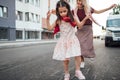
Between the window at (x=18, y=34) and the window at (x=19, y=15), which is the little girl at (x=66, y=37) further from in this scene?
the window at (x=19, y=15)

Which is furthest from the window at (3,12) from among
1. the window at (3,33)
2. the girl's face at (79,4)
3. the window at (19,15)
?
the girl's face at (79,4)

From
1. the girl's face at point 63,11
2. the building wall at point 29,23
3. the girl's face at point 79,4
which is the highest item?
the building wall at point 29,23

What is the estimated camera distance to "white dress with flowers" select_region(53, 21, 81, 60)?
5537mm

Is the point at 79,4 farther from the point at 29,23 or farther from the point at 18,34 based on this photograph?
the point at 29,23

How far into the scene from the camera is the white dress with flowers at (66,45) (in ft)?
18.2

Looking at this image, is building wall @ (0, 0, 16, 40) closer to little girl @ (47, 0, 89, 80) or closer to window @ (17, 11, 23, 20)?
window @ (17, 11, 23, 20)

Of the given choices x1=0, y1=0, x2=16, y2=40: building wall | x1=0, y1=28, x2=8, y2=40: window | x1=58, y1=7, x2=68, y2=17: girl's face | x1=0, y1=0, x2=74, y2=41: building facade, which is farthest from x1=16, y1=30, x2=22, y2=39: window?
x1=58, y1=7, x2=68, y2=17: girl's face

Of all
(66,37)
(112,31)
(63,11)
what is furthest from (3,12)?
(63,11)

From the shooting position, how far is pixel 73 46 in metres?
5.58

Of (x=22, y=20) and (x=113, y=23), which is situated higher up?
(x=22, y=20)

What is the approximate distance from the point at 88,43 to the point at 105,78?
1.80 meters

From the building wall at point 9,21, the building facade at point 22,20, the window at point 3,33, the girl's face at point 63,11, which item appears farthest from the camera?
the building facade at point 22,20

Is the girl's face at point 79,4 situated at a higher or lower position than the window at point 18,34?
higher

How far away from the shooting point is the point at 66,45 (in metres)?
5.61
